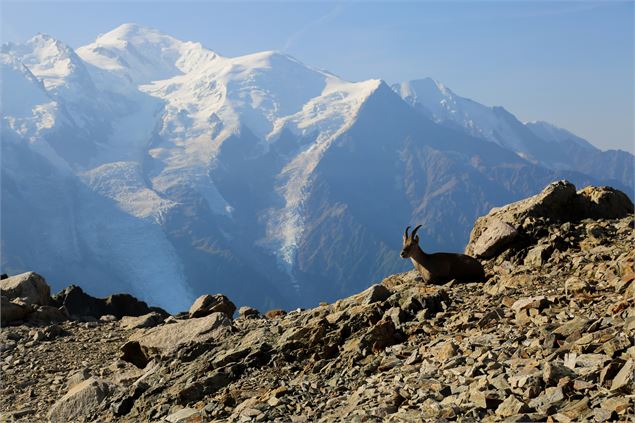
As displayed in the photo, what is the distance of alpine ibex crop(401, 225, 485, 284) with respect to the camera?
2320 cm

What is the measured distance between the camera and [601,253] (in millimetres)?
21641

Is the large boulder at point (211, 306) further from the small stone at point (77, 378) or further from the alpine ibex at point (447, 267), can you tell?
the alpine ibex at point (447, 267)

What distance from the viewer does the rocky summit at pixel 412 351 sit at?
1286cm

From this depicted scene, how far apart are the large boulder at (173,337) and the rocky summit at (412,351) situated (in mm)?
56

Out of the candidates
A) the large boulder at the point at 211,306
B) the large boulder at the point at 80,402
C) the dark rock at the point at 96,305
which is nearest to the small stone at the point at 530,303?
the large boulder at the point at 80,402

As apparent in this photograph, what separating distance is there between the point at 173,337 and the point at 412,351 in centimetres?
937

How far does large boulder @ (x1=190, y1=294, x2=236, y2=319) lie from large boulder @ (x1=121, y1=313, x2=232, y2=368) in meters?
4.20

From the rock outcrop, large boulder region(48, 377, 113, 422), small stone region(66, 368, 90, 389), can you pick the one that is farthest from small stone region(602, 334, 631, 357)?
small stone region(66, 368, 90, 389)

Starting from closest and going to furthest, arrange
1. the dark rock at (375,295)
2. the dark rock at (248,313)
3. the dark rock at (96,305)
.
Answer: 1. the dark rock at (375,295)
2. the dark rock at (248,313)
3. the dark rock at (96,305)

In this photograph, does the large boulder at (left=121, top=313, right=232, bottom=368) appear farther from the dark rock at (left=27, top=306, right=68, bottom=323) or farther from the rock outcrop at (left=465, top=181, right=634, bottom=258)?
the rock outcrop at (left=465, top=181, right=634, bottom=258)

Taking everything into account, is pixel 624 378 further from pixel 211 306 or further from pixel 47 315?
pixel 47 315

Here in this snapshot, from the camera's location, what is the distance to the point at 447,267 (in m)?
23.6

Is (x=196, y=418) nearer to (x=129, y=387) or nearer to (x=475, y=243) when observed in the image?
(x=129, y=387)

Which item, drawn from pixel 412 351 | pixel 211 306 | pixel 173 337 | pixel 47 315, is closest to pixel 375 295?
pixel 412 351
